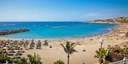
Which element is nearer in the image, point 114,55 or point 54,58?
point 114,55

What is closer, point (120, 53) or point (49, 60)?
point (120, 53)

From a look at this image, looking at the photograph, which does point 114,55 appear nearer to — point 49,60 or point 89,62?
point 89,62

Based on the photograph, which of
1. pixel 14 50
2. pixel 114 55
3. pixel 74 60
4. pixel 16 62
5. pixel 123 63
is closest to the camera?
pixel 123 63

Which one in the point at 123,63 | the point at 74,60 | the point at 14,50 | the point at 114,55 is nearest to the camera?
the point at 123,63

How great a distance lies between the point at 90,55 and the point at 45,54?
802cm

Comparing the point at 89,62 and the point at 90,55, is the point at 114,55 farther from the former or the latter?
the point at 90,55

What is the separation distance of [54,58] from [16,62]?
839 cm

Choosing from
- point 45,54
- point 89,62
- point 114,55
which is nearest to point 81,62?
point 89,62

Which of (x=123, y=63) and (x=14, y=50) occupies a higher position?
(x=123, y=63)

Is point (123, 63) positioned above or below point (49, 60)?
above

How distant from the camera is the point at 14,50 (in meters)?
44.4

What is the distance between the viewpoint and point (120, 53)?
32781mm

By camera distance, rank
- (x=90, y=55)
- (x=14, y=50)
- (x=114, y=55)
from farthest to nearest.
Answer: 1. (x=14, y=50)
2. (x=90, y=55)
3. (x=114, y=55)

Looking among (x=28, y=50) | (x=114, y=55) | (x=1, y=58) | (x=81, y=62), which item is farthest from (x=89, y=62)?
(x=28, y=50)
